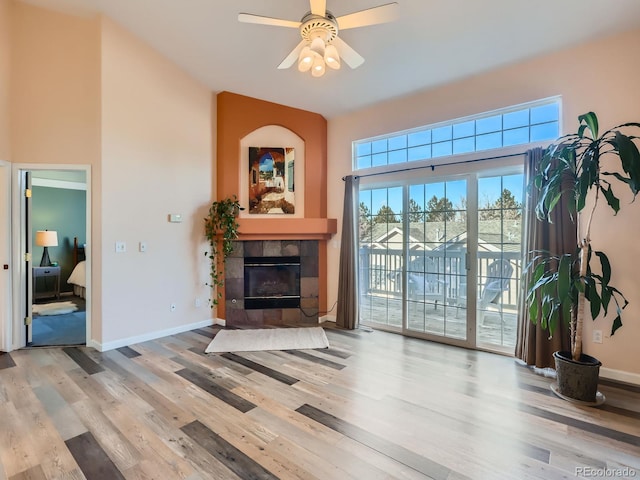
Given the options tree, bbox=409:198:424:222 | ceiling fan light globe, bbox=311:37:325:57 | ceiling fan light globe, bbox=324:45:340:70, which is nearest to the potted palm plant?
tree, bbox=409:198:424:222

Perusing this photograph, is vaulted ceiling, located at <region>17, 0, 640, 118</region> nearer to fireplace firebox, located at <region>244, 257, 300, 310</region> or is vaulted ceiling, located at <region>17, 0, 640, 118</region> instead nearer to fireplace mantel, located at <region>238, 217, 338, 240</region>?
fireplace mantel, located at <region>238, 217, 338, 240</region>

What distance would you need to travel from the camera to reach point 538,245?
3.08 metres

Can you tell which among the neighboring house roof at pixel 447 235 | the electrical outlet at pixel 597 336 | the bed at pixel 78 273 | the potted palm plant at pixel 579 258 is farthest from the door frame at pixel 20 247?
the electrical outlet at pixel 597 336

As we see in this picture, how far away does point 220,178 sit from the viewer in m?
4.69

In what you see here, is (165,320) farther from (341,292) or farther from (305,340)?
(341,292)

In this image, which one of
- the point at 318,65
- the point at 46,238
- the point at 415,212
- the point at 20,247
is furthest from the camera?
the point at 46,238

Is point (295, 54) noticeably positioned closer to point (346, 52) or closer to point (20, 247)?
point (346, 52)

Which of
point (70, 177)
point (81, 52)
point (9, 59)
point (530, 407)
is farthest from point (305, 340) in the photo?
point (70, 177)

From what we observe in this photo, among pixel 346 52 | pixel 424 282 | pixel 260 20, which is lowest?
pixel 424 282

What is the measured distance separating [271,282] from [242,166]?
1860 mm

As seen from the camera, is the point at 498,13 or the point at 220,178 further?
the point at 220,178

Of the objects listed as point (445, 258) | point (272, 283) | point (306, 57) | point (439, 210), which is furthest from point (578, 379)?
point (272, 283)

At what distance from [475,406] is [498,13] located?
3.34 meters

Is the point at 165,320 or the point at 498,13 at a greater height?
the point at 498,13
